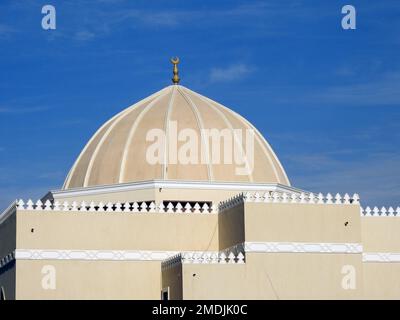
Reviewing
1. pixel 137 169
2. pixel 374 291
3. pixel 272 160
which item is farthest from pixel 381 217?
pixel 137 169

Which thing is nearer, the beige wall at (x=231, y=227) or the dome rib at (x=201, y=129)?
the beige wall at (x=231, y=227)

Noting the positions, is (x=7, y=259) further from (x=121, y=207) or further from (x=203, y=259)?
(x=203, y=259)

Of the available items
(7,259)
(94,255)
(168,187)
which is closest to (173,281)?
Answer: (94,255)

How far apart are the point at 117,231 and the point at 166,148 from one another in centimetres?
370

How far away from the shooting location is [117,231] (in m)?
30.8

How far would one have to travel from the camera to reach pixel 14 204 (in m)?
30.7

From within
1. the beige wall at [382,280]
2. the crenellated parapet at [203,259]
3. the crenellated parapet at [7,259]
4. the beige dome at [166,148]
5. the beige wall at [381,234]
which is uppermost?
the beige dome at [166,148]

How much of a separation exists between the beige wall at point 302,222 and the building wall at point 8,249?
614 cm

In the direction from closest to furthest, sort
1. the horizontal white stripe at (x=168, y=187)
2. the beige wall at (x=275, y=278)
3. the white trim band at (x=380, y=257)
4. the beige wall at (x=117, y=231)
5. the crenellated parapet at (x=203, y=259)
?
the beige wall at (x=275, y=278), the crenellated parapet at (x=203, y=259), the beige wall at (x=117, y=231), the white trim band at (x=380, y=257), the horizontal white stripe at (x=168, y=187)

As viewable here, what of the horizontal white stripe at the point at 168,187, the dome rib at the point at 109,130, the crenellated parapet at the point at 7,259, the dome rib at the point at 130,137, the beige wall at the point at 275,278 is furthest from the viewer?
the dome rib at the point at 109,130

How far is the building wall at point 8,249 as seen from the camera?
99.6 ft

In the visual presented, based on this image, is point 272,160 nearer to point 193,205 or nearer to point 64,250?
point 193,205

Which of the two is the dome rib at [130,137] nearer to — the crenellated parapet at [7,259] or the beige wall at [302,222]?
the crenellated parapet at [7,259]

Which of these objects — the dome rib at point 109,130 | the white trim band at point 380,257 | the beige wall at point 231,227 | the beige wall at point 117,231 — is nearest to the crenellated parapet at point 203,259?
the beige wall at point 231,227
